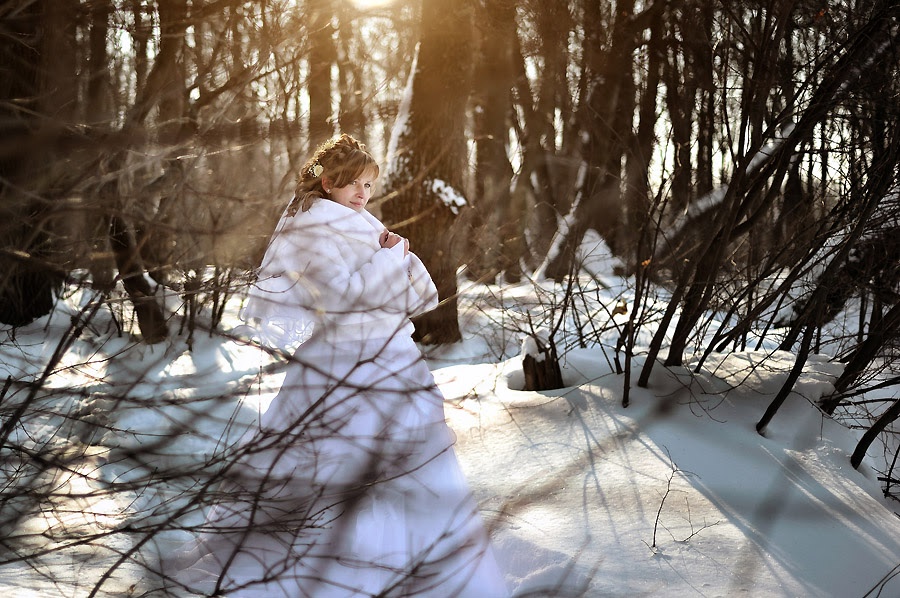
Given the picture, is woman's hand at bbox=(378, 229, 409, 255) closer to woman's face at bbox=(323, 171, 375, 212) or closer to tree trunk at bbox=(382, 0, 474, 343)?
woman's face at bbox=(323, 171, 375, 212)

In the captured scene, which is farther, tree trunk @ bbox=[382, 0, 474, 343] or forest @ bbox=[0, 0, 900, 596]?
tree trunk @ bbox=[382, 0, 474, 343]

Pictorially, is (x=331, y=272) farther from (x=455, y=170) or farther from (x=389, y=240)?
(x=455, y=170)

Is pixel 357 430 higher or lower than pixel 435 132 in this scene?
lower

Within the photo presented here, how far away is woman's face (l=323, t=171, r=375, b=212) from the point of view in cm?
322

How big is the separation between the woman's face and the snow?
56 centimetres

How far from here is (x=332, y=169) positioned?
320 centimetres

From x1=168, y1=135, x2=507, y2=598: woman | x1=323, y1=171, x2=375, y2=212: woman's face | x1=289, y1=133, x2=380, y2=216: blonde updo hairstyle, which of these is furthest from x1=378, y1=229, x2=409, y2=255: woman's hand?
x1=289, y1=133, x2=380, y2=216: blonde updo hairstyle

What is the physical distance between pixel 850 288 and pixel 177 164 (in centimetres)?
381

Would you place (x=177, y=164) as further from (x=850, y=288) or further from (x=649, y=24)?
(x=649, y=24)

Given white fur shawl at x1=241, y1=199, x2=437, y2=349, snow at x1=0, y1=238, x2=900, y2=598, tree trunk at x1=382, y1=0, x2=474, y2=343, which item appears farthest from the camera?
tree trunk at x1=382, y1=0, x2=474, y2=343

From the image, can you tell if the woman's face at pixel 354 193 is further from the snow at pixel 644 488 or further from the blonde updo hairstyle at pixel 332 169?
the snow at pixel 644 488

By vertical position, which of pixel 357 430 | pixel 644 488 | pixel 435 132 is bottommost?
pixel 644 488

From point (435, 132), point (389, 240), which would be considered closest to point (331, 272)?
point (389, 240)

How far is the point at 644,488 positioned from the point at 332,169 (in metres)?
1.81
